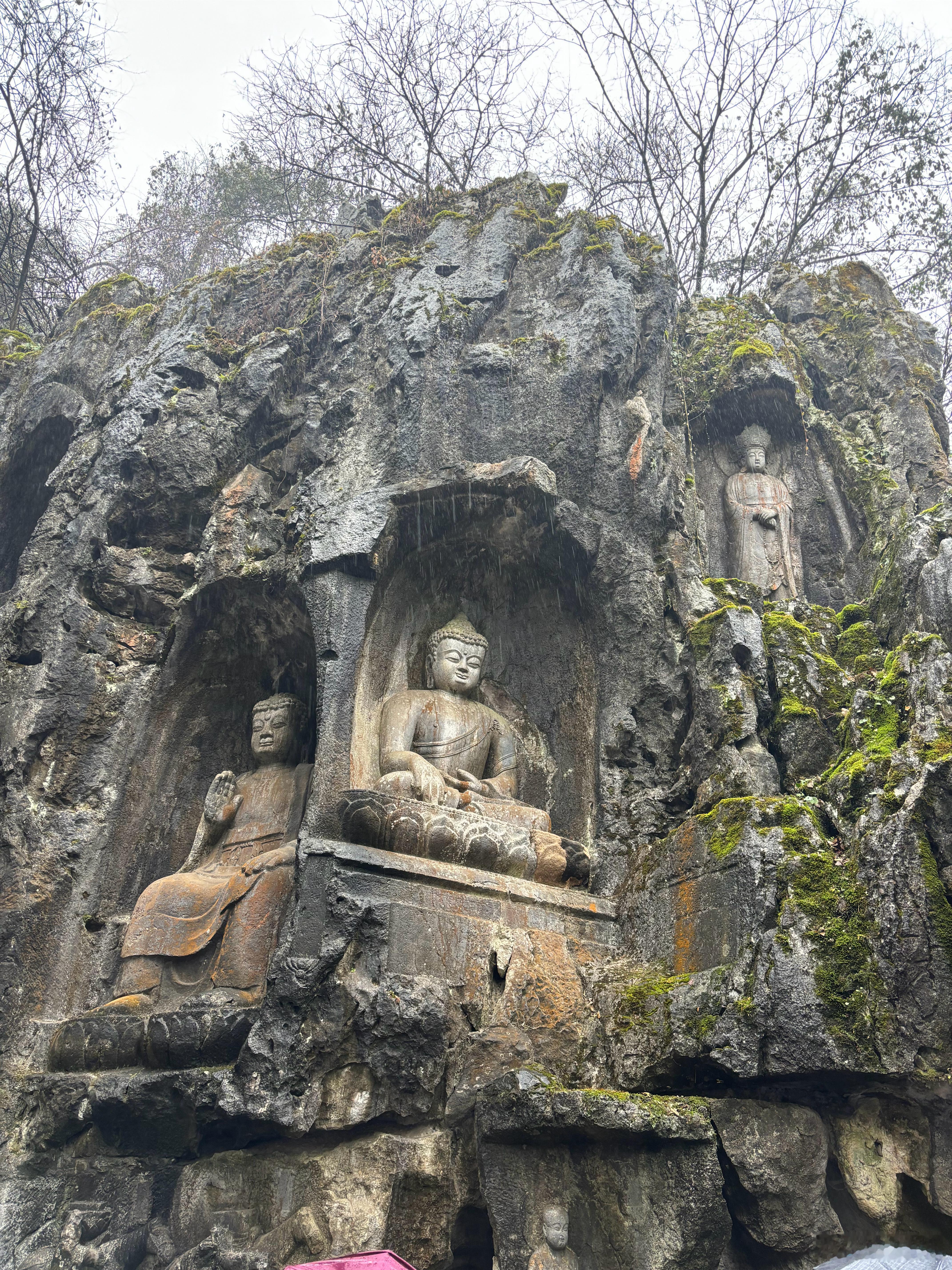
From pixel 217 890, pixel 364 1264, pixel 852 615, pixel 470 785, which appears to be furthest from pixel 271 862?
pixel 852 615

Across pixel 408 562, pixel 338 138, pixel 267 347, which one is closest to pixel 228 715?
pixel 408 562

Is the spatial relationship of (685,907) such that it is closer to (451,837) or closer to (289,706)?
(451,837)

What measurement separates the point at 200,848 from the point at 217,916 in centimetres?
100

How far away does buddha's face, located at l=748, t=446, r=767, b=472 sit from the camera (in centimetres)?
1017

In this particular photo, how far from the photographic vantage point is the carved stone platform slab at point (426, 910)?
5.61 meters

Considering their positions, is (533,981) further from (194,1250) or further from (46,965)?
(46,965)

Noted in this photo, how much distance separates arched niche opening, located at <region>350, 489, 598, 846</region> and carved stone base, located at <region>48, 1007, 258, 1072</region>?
2.25 m

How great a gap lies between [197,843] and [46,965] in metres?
1.30

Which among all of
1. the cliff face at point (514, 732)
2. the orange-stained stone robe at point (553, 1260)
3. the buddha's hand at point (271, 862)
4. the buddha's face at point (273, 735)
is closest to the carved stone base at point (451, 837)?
the cliff face at point (514, 732)

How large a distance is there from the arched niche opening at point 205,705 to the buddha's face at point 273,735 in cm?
14

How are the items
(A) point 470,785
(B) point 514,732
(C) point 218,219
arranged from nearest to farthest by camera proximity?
(A) point 470,785
(B) point 514,732
(C) point 218,219

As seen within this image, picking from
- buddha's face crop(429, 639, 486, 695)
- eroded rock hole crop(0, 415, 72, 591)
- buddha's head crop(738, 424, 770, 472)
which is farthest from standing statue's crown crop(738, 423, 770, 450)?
eroded rock hole crop(0, 415, 72, 591)

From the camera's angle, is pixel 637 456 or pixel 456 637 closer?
pixel 456 637

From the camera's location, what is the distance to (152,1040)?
18.8 feet
